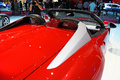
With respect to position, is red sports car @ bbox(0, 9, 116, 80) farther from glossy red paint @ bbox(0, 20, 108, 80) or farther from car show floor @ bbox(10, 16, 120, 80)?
car show floor @ bbox(10, 16, 120, 80)

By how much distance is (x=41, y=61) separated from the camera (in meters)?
1.04

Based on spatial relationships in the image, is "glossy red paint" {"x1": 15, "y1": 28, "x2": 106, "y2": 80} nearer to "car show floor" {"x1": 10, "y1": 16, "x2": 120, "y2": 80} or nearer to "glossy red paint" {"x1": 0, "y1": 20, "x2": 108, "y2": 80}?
"glossy red paint" {"x1": 0, "y1": 20, "x2": 108, "y2": 80}

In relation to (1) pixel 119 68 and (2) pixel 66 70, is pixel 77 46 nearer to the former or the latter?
(2) pixel 66 70

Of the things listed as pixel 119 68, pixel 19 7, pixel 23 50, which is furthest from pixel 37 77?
pixel 19 7

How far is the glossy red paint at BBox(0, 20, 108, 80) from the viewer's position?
34.2 inches

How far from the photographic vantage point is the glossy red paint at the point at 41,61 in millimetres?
870

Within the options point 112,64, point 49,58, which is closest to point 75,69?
point 49,58

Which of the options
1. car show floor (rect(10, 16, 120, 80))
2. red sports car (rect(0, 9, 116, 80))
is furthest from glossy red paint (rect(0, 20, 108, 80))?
car show floor (rect(10, 16, 120, 80))

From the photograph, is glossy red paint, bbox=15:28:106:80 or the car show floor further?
the car show floor

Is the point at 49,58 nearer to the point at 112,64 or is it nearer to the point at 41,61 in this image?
the point at 41,61

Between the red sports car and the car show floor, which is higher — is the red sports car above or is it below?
above

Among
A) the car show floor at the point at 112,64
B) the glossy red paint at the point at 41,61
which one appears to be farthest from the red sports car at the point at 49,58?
Result: the car show floor at the point at 112,64

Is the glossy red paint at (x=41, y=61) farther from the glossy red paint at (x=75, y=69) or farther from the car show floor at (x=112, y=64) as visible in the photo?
the car show floor at (x=112, y=64)

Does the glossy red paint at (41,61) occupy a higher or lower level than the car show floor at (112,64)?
higher
